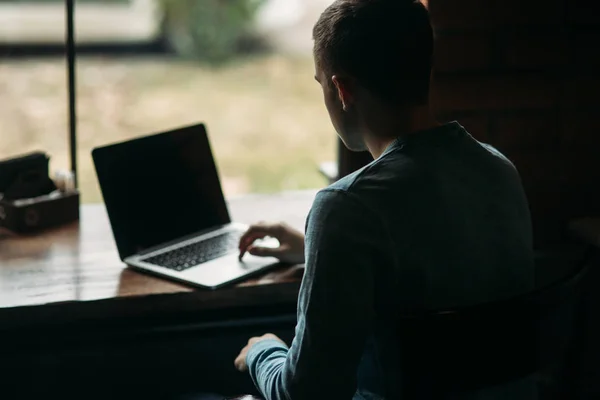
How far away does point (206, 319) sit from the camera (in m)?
1.84

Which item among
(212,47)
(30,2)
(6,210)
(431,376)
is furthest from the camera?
(212,47)

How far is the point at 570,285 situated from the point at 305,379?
350 mm

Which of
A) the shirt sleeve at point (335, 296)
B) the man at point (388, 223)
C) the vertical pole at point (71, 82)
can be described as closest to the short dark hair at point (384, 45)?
the man at point (388, 223)

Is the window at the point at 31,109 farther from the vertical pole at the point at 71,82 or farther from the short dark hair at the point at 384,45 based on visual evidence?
the short dark hair at the point at 384,45

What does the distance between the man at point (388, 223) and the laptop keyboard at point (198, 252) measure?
490 mm

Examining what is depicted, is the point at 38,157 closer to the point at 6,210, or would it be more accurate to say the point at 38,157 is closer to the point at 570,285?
the point at 6,210

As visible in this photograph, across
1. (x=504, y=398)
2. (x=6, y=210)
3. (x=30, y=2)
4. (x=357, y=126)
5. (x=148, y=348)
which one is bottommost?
(x=148, y=348)

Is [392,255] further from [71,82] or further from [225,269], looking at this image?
[71,82]

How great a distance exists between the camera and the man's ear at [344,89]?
111 cm

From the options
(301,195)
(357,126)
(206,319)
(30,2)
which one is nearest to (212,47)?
(30,2)

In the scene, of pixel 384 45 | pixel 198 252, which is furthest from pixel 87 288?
pixel 384 45

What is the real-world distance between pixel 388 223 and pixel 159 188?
0.78 metres

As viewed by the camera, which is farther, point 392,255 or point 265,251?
point 265,251

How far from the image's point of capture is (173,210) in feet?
5.66
